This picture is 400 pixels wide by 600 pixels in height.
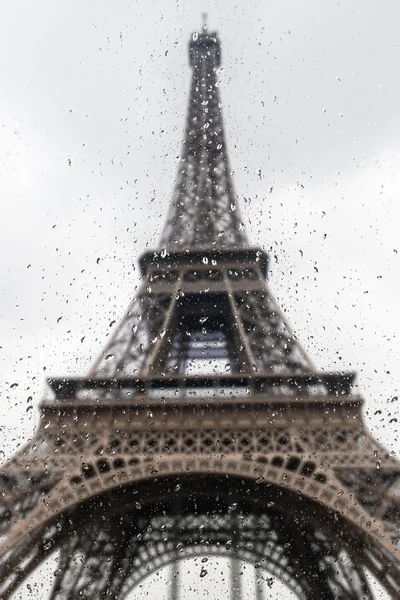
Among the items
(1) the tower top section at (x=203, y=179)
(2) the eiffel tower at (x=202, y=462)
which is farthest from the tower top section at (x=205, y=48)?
(2) the eiffel tower at (x=202, y=462)

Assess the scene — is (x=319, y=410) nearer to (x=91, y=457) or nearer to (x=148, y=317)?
(x=91, y=457)

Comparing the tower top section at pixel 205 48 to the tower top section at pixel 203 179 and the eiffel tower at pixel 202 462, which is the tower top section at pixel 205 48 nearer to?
the tower top section at pixel 203 179

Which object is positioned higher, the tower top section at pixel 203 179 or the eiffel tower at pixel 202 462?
the tower top section at pixel 203 179

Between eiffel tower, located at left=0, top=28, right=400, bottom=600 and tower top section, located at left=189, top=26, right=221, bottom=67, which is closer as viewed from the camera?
eiffel tower, located at left=0, top=28, right=400, bottom=600

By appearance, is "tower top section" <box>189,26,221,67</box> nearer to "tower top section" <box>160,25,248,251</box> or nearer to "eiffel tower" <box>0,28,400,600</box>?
"tower top section" <box>160,25,248,251</box>

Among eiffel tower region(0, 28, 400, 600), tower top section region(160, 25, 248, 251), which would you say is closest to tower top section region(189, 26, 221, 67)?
tower top section region(160, 25, 248, 251)
